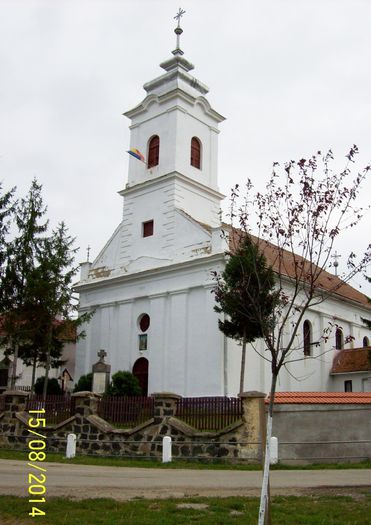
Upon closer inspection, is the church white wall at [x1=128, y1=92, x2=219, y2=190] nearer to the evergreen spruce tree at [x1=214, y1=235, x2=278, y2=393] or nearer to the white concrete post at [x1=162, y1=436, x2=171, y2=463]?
the white concrete post at [x1=162, y1=436, x2=171, y2=463]

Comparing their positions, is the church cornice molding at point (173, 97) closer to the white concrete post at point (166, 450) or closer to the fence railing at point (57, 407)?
the fence railing at point (57, 407)

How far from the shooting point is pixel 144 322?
3066 cm

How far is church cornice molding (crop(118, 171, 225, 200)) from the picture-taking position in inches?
1227

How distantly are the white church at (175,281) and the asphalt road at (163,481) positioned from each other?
12961 mm

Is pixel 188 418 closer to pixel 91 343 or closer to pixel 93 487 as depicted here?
pixel 93 487

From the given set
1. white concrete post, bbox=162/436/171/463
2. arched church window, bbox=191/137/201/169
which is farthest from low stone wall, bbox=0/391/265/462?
arched church window, bbox=191/137/201/169

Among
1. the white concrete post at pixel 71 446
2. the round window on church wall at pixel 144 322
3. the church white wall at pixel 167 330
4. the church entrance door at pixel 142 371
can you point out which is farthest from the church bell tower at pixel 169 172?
the white concrete post at pixel 71 446

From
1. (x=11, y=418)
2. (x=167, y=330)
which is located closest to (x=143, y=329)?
(x=167, y=330)

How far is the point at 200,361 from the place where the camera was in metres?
27.2

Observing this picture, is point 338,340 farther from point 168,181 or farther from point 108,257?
point 108,257

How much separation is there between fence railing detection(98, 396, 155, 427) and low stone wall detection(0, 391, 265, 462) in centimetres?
30

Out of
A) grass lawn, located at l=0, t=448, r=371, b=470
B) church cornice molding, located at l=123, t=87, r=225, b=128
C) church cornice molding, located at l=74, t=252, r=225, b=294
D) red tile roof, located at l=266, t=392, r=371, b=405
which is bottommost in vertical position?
grass lawn, located at l=0, t=448, r=371, b=470

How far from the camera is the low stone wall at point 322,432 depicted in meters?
15.9

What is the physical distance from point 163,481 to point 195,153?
2410 cm
